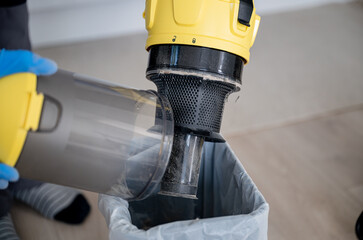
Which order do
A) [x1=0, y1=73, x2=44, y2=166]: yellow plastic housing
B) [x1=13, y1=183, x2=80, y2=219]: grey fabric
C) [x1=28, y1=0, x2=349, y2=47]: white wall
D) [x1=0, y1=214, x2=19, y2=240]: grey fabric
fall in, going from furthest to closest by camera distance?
[x1=28, y1=0, x2=349, y2=47]: white wall
[x1=13, y1=183, x2=80, y2=219]: grey fabric
[x1=0, y1=214, x2=19, y2=240]: grey fabric
[x1=0, y1=73, x2=44, y2=166]: yellow plastic housing

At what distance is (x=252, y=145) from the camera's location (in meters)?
1.32

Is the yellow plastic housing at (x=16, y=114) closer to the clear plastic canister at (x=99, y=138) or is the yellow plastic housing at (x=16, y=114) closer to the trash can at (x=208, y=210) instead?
Result: the clear plastic canister at (x=99, y=138)

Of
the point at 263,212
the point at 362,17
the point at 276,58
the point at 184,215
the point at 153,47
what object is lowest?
the point at 184,215

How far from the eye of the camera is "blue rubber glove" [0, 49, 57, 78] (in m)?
0.47

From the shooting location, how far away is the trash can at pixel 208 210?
0.51 metres

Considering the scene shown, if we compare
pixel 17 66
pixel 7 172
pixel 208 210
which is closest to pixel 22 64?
pixel 17 66

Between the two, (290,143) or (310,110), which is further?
(310,110)

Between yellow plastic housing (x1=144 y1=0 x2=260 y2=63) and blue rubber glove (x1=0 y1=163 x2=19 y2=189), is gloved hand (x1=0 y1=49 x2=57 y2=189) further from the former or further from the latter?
yellow plastic housing (x1=144 y1=0 x2=260 y2=63)

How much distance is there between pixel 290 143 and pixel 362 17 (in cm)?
142

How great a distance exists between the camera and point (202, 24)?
1.90ft

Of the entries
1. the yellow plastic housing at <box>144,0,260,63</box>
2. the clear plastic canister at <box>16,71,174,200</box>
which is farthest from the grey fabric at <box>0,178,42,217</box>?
the yellow plastic housing at <box>144,0,260,63</box>

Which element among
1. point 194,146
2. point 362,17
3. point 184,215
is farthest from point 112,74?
point 362,17

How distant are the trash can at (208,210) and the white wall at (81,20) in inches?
55.2

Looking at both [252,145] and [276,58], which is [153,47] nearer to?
[252,145]
